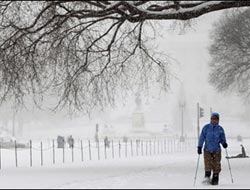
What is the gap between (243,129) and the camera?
110 metres

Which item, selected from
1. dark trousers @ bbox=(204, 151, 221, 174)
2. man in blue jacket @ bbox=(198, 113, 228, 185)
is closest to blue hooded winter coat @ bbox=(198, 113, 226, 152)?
man in blue jacket @ bbox=(198, 113, 228, 185)

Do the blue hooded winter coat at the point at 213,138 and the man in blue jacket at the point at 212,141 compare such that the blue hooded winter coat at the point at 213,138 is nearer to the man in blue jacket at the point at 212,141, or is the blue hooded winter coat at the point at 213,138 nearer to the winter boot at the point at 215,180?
the man in blue jacket at the point at 212,141

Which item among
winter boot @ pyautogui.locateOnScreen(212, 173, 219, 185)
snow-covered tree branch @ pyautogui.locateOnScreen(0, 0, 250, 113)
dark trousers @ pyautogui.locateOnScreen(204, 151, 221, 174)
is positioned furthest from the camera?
snow-covered tree branch @ pyautogui.locateOnScreen(0, 0, 250, 113)

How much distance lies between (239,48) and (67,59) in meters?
21.6

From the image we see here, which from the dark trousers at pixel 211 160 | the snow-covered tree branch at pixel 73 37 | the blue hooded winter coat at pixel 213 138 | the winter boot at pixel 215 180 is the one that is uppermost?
the snow-covered tree branch at pixel 73 37

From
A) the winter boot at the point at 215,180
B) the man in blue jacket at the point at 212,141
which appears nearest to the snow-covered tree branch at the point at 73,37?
the man in blue jacket at the point at 212,141

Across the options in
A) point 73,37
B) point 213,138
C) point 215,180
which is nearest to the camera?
point 215,180

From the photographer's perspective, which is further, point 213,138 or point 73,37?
point 73,37

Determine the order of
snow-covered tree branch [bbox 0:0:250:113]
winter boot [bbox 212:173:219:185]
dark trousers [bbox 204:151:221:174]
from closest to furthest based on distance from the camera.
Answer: winter boot [bbox 212:173:219:185]
dark trousers [bbox 204:151:221:174]
snow-covered tree branch [bbox 0:0:250:113]

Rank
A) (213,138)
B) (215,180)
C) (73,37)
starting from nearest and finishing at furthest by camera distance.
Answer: (215,180) < (213,138) < (73,37)

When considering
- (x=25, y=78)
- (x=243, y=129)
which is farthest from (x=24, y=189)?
(x=243, y=129)

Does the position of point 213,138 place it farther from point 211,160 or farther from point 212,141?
point 211,160

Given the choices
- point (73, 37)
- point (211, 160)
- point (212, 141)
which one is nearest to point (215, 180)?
point (211, 160)

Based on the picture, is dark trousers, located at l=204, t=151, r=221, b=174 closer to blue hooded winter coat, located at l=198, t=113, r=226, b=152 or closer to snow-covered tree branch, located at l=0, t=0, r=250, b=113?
blue hooded winter coat, located at l=198, t=113, r=226, b=152
